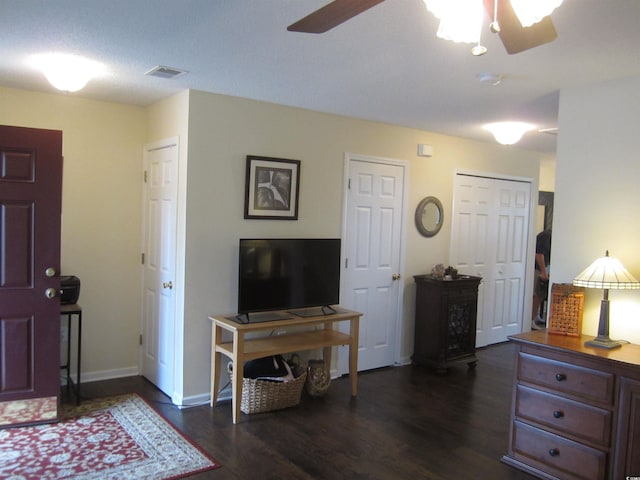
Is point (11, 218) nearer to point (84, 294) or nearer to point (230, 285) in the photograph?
point (84, 294)

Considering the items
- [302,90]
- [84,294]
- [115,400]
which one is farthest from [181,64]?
[115,400]

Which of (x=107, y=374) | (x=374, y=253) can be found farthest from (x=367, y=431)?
(x=107, y=374)

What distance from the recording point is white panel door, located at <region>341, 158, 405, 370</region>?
4.67 metres

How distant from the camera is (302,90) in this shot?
12.0 ft

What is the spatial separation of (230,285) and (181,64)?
1678mm

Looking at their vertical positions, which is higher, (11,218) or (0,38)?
(0,38)

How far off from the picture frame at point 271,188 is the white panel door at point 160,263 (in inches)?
22.3

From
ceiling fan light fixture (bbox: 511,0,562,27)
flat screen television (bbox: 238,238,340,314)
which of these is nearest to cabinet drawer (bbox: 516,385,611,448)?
flat screen television (bbox: 238,238,340,314)

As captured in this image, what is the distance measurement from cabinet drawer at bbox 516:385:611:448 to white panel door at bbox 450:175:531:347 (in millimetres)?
2552

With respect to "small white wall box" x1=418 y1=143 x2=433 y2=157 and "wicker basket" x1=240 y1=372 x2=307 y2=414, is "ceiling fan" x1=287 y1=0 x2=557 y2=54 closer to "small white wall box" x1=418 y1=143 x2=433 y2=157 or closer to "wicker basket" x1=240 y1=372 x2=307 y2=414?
"wicker basket" x1=240 y1=372 x2=307 y2=414

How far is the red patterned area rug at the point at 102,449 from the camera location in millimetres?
2812

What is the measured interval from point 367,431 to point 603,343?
1.59m

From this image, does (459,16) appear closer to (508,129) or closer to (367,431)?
(367,431)

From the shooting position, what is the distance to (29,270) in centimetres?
345
